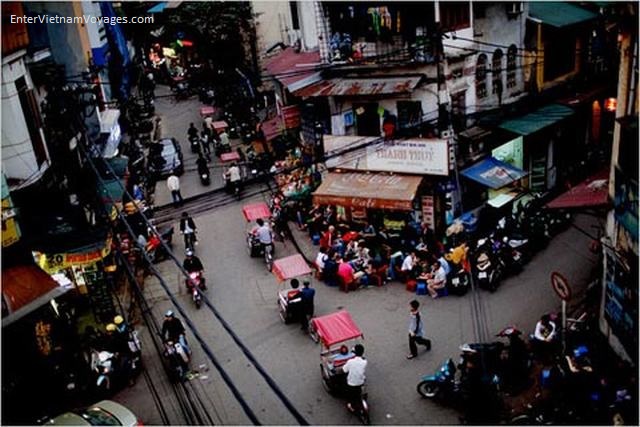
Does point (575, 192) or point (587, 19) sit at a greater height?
point (587, 19)

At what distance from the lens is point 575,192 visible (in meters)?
17.8

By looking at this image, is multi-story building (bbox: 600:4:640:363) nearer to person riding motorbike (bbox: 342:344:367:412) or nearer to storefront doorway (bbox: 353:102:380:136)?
person riding motorbike (bbox: 342:344:367:412)

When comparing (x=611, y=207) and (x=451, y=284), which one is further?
(x=451, y=284)

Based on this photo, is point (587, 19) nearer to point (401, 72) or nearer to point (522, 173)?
point (522, 173)

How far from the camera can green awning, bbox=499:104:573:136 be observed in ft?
76.9

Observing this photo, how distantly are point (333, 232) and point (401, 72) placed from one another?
5999mm

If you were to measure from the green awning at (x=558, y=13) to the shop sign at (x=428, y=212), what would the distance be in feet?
27.7

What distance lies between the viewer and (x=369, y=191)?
22641 millimetres

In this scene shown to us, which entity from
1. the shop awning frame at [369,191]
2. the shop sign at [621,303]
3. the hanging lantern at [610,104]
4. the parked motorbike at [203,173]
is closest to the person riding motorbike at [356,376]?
the shop sign at [621,303]

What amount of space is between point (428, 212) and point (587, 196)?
668 cm

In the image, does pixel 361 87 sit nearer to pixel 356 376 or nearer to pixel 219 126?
pixel 356 376

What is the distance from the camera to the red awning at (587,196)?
1634cm

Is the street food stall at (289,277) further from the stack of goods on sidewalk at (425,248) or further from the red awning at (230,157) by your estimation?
the red awning at (230,157)

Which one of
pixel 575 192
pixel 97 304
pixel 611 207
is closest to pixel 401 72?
pixel 575 192
